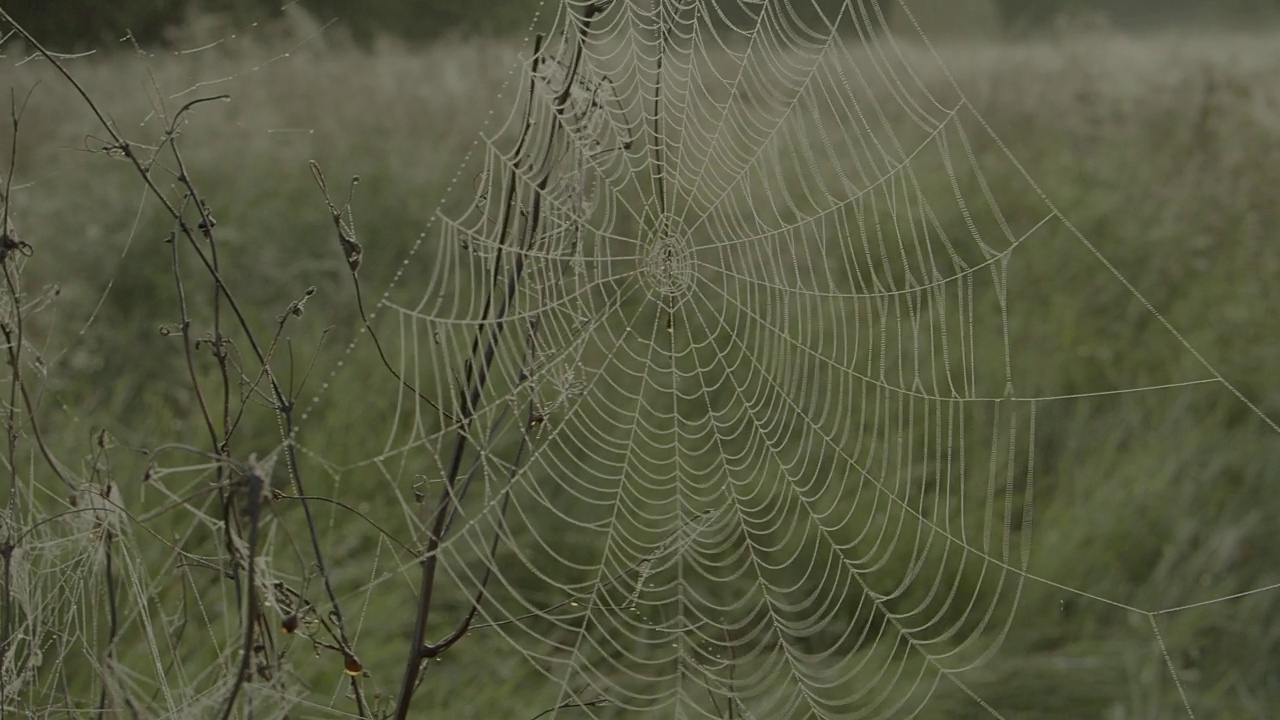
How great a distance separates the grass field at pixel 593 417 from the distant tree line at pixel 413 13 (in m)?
0.36

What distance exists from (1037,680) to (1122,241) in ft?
7.06

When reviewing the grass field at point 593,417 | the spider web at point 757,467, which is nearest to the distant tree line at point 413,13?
the grass field at point 593,417

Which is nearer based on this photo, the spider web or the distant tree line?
the spider web

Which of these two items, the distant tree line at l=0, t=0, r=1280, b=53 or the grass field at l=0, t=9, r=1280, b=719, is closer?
the grass field at l=0, t=9, r=1280, b=719

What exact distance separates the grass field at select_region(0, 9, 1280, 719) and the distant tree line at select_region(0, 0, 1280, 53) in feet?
1.18

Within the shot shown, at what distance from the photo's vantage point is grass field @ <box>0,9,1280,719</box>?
88.1 inches

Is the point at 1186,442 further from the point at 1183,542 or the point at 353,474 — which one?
the point at 353,474

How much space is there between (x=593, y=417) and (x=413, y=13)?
6791 millimetres

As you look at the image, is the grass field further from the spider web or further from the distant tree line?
the distant tree line

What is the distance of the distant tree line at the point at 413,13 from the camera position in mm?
4566

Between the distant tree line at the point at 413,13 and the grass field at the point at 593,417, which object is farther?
the distant tree line at the point at 413,13

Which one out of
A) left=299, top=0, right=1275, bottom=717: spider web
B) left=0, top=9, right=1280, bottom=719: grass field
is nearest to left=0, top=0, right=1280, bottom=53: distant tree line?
left=0, top=9, right=1280, bottom=719: grass field

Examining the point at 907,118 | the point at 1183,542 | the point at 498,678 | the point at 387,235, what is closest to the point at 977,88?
the point at 907,118

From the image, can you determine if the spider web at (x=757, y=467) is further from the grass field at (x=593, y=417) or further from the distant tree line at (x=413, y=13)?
the distant tree line at (x=413, y=13)
